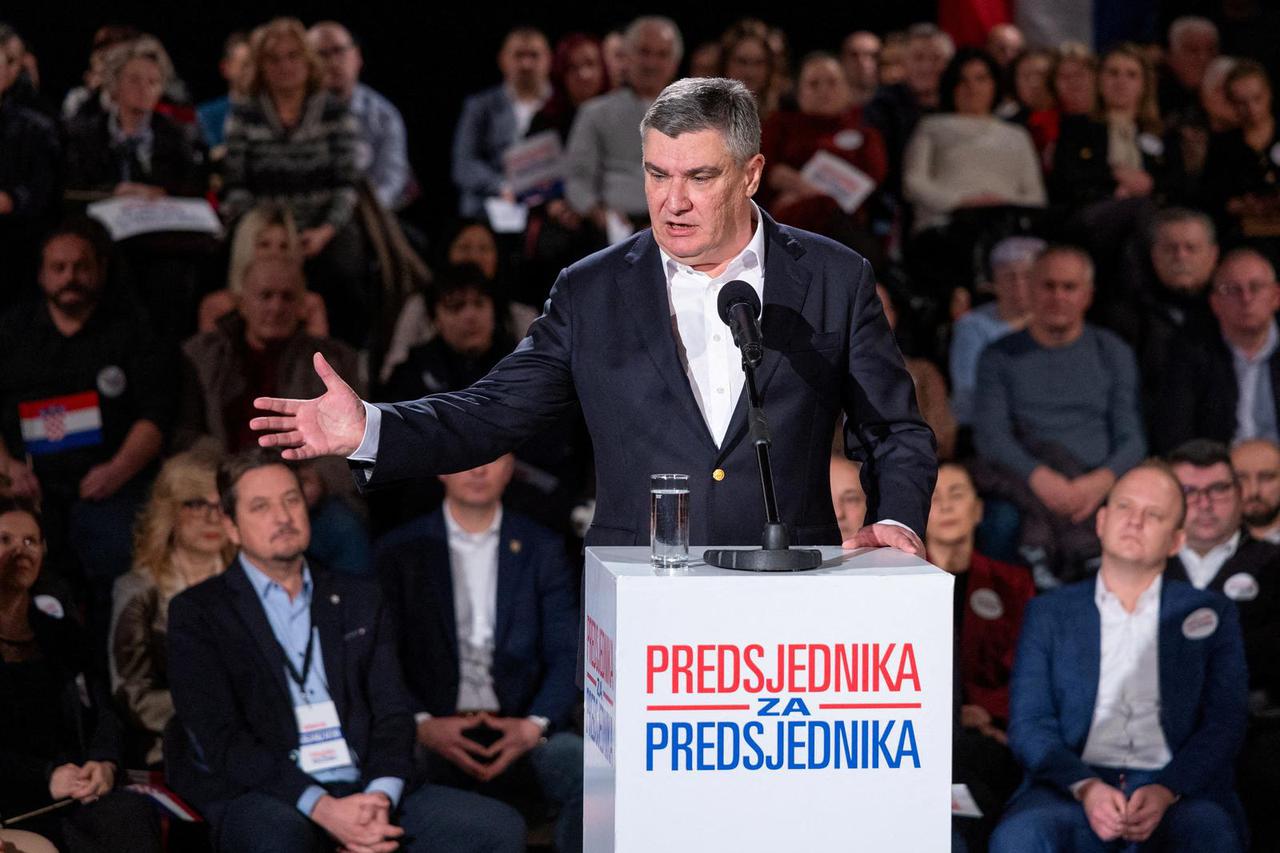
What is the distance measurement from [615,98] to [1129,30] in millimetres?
4088

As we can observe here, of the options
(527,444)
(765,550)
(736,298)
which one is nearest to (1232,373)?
(527,444)

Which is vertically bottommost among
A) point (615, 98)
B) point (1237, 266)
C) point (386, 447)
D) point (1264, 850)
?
point (1264, 850)

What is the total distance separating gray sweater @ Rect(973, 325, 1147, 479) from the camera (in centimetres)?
624

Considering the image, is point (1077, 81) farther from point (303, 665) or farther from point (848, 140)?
point (303, 665)

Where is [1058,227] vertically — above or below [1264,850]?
above

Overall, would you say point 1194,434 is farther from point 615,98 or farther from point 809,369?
point 809,369

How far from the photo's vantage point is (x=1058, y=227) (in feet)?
24.6

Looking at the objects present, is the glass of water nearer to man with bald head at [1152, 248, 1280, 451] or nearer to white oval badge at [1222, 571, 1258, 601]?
white oval badge at [1222, 571, 1258, 601]

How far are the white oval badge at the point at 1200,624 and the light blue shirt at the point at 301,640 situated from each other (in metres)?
2.11

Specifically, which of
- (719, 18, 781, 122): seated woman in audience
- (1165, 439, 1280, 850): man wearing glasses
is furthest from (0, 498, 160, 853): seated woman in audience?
(719, 18, 781, 122): seated woman in audience

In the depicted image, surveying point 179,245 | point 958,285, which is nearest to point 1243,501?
point 958,285

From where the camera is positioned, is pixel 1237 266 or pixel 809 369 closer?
pixel 809 369

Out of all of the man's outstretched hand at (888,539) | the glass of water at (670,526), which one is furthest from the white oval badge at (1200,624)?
the glass of water at (670,526)

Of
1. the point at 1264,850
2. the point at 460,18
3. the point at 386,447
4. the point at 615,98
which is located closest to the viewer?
the point at 386,447
